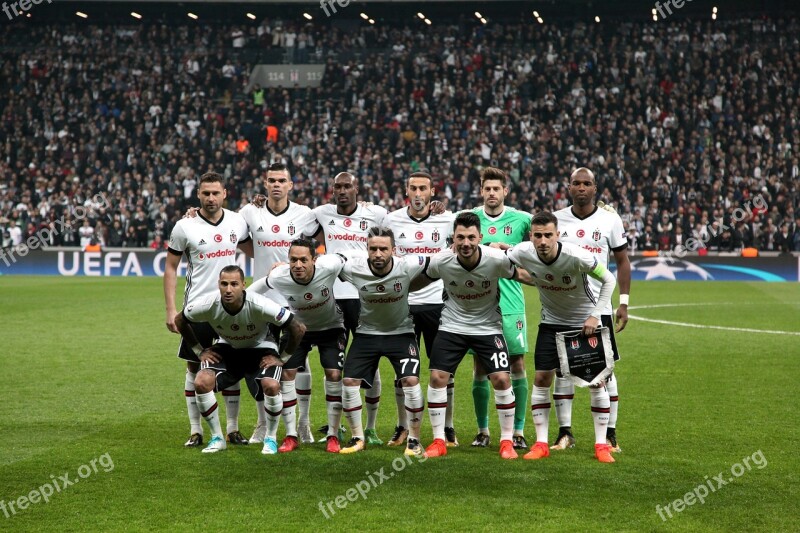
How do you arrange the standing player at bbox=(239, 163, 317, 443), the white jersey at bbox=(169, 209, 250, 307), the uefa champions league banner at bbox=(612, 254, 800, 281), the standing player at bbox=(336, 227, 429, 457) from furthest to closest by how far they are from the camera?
the uefa champions league banner at bbox=(612, 254, 800, 281) → the standing player at bbox=(239, 163, 317, 443) → the white jersey at bbox=(169, 209, 250, 307) → the standing player at bbox=(336, 227, 429, 457)

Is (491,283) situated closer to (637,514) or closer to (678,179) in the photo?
(637,514)

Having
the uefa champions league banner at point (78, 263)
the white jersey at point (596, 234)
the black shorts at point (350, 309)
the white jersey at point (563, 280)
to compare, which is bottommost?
the uefa champions league banner at point (78, 263)

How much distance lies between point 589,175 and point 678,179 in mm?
23905

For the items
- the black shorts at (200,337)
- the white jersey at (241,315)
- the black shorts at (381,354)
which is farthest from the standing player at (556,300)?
the black shorts at (200,337)

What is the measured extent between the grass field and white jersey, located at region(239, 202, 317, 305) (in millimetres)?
1603

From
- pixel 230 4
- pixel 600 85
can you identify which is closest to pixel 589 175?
pixel 600 85

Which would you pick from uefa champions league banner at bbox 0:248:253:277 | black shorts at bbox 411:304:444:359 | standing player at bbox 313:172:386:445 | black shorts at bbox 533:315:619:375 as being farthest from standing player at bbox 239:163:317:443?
uefa champions league banner at bbox 0:248:253:277

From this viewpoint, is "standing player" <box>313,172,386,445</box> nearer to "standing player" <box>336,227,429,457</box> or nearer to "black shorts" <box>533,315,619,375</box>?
"standing player" <box>336,227,429,457</box>

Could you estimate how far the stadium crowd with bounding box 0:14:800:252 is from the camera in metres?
29.9

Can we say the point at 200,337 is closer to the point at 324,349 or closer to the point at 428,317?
the point at 324,349

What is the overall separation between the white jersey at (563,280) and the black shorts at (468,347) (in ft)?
1.70

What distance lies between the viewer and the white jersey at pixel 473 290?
7281 mm

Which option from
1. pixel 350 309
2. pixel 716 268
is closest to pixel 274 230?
pixel 350 309

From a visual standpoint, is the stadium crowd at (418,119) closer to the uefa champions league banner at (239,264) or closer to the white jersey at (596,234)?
the uefa champions league banner at (239,264)
